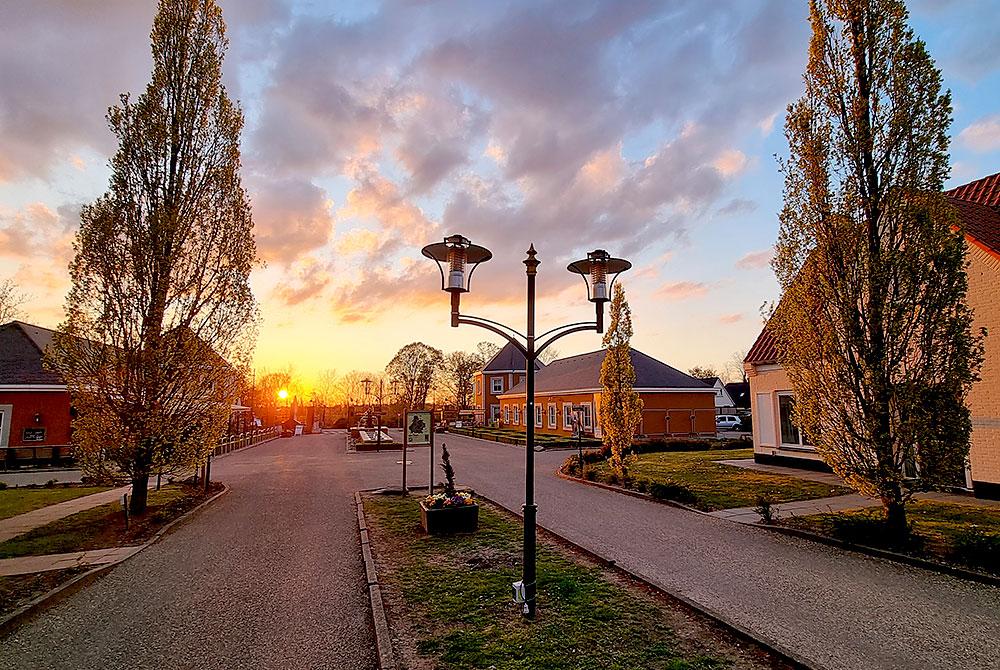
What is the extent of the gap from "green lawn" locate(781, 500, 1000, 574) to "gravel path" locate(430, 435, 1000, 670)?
442mm

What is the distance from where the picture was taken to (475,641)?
15.3 ft

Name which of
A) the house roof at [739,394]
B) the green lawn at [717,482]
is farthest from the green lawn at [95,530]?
the house roof at [739,394]

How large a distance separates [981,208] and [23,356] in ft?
117

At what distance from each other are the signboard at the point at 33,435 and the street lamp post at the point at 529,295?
80.3 ft

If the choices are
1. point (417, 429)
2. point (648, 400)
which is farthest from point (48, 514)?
point (648, 400)

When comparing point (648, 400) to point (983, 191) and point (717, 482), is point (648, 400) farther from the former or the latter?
point (983, 191)

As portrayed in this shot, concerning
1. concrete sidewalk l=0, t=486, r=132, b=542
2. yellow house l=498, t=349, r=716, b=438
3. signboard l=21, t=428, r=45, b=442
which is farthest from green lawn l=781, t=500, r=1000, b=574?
signboard l=21, t=428, r=45, b=442

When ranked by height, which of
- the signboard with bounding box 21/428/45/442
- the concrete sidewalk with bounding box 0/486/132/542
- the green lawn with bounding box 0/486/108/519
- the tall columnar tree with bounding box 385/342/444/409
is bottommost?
the green lawn with bounding box 0/486/108/519

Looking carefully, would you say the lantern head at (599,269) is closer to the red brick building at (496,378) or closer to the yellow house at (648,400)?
the yellow house at (648,400)

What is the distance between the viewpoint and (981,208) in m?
13.1

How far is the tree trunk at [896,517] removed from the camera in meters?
7.50

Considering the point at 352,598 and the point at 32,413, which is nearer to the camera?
the point at 352,598

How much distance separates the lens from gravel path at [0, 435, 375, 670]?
15.1 ft

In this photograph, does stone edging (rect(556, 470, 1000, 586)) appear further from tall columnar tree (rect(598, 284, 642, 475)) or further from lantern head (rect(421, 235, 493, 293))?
lantern head (rect(421, 235, 493, 293))
